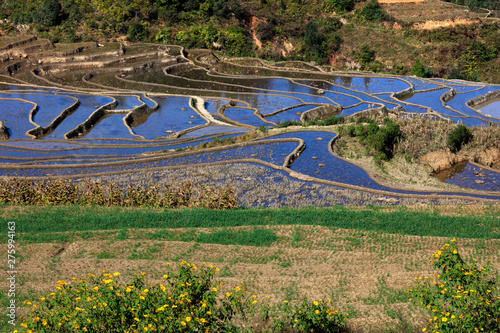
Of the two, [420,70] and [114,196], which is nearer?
[114,196]

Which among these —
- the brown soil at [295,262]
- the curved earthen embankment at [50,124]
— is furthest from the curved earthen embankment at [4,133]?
the brown soil at [295,262]

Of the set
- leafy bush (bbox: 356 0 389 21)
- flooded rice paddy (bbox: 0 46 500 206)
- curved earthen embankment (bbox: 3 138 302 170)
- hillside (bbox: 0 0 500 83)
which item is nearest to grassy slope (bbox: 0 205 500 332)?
flooded rice paddy (bbox: 0 46 500 206)

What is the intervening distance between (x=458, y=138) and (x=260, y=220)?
42.4ft

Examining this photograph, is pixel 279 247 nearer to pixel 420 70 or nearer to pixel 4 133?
pixel 4 133

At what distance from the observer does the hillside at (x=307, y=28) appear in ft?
147

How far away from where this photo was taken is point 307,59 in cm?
4853

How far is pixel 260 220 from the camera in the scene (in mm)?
15211

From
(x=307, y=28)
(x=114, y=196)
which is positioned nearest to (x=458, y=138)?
(x=114, y=196)

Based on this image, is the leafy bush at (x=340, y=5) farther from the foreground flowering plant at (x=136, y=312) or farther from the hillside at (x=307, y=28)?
the foreground flowering plant at (x=136, y=312)

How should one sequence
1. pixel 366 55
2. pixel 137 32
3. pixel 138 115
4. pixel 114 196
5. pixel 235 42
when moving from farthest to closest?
pixel 137 32, pixel 235 42, pixel 366 55, pixel 138 115, pixel 114 196

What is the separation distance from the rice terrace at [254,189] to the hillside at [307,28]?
43 cm

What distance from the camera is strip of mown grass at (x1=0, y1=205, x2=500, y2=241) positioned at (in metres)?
14.5

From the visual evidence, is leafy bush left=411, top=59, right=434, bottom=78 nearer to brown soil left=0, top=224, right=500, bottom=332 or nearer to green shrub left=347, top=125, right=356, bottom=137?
green shrub left=347, top=125, right=356, bottom=137

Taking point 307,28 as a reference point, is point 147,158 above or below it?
below
